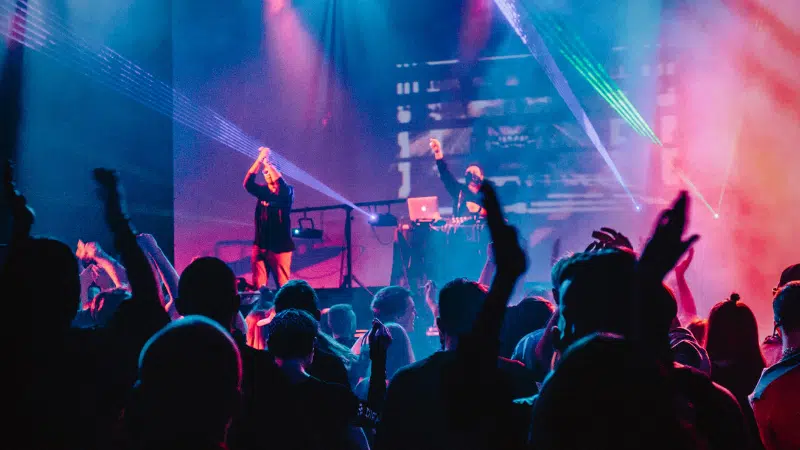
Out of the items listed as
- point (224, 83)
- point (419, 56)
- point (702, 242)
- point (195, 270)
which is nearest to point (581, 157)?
point (702, 242)

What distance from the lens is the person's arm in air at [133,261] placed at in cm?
175

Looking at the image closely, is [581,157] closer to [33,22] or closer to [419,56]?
[419,56]

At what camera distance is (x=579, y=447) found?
1.09m

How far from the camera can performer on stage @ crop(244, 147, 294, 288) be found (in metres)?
7.73

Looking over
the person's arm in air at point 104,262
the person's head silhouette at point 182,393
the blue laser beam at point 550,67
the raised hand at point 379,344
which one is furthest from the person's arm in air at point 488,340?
the blue laser beam at point 550,67

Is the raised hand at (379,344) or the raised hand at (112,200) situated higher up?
the raised hand at (112,200)

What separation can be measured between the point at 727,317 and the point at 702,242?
7938 mm

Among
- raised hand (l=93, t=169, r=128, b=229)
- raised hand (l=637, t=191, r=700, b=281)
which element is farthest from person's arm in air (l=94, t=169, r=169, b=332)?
raised hand (l=637, t=191, r=700, b=281)

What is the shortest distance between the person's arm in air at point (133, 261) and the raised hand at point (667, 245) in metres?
1.34

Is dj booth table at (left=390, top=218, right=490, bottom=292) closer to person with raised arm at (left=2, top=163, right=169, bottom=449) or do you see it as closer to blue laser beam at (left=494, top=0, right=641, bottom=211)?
blue laser beam at (left=494, top=0, right=641, bottom=211)

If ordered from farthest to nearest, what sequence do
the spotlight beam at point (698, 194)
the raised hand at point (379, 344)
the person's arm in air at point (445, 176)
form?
the spotlight beam at point (698, 194), the person's arm in air at point (445, 176), the raised hand at point (379, 344)

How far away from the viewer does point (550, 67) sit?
1024cm

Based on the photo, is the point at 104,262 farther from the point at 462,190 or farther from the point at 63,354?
the point at 462,190

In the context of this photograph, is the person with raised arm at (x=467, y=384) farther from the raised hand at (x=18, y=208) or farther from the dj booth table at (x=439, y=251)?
the dj booth table at (x=439, y=251)
